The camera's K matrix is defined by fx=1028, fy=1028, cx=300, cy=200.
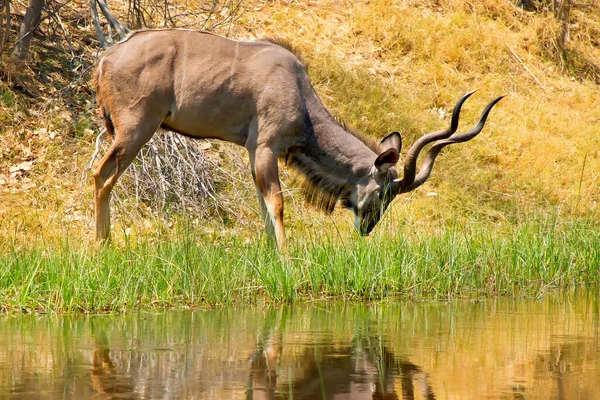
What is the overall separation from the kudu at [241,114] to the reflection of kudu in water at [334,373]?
12.4 ft

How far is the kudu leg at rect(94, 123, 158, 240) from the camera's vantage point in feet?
29.4

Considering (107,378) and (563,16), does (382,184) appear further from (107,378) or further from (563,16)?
(563,16)

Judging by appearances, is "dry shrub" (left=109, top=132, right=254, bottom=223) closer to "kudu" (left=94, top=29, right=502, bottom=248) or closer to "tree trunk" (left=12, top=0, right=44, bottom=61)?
"kudu" (left=94, top=29, right=502, bottom=248)

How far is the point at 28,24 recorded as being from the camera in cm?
1255

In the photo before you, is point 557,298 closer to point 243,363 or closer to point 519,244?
point 519,244

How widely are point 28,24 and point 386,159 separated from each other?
542cm

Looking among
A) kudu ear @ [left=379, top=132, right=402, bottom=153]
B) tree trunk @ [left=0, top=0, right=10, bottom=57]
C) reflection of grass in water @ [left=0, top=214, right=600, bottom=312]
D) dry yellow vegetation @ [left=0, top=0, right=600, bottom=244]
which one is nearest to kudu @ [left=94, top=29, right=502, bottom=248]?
kudu ear @ [left=379, top=132, right=402, bottom=153]

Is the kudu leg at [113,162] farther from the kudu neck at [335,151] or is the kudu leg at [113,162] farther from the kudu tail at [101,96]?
the kudu neck at [335,151]

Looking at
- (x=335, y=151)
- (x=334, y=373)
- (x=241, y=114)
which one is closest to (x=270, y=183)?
(x=241, y=114)

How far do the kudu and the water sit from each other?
2.69 metres

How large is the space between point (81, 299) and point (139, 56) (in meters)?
3.11

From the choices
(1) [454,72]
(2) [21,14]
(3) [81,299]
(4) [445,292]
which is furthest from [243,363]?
(1) [454,72]

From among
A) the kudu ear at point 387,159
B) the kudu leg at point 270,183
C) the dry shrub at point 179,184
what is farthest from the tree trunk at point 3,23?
the kudu ear at point 387,159

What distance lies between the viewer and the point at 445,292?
25.0ft
